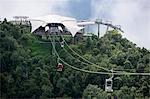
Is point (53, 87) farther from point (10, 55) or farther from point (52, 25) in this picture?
point (52, 25)

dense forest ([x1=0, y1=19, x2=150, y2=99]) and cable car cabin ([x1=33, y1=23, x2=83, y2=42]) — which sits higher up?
cable car cabin ([x1=33, y1=23, x2=83, y2=42])

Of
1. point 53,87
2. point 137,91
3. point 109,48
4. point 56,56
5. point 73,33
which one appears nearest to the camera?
point 137,91

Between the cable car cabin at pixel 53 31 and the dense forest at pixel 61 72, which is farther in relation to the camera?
the cable car cabin at pixel 53 31

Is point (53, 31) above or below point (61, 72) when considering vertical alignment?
above

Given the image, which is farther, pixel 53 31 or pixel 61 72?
pixel 53 31

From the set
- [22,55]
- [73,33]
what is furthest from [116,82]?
[73,33]

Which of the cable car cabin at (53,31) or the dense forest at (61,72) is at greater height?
the cable car cabin at (53,31)

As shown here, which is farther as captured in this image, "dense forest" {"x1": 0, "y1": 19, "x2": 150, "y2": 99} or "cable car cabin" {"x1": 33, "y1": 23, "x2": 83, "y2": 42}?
"cable car cabin" {"x1": 33, "y1": 23, "x2": 83, "y2": 42}

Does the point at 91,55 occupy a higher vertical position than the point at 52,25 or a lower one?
lower
